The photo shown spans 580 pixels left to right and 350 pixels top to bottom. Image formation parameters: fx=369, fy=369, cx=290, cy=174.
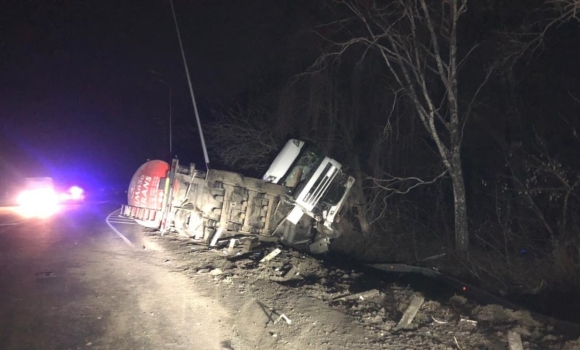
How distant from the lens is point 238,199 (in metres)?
9.60

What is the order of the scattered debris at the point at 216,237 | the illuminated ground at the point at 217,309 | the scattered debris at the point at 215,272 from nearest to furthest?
the illuminated ground at the point at 217,309, the scattered debris at the point at 215,272, the scattered debris at the point at 216,237

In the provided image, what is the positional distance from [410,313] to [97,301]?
15.1 feet

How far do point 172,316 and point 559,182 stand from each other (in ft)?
29.4

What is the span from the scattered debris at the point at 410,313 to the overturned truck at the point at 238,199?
466 centimetres

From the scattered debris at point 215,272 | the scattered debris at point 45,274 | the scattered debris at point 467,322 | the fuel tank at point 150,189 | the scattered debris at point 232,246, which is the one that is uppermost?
the fuel tank at point 150,189

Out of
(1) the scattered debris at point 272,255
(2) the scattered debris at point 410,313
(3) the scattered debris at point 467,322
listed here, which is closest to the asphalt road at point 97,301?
(1) the scattered debris at point 272,255

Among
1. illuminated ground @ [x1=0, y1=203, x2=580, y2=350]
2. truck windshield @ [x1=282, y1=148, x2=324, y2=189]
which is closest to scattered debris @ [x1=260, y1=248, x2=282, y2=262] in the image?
illuminated ground @ [x1=0, y1=203, x2=580, y2=350]

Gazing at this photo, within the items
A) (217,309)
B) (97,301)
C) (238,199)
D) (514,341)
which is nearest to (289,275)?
(217,309)

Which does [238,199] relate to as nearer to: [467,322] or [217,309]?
[217,309]

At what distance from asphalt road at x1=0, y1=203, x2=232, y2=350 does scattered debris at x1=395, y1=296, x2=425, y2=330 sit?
2452 millimetres

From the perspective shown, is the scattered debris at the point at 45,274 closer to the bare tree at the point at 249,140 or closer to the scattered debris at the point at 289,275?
the scattered debris at the point at 289,275

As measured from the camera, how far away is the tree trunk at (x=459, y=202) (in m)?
9.52

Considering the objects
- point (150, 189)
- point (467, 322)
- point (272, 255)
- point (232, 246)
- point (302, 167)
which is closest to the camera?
point (467, 322)

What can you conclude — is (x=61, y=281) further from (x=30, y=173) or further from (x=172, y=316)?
(x=30, y=173)
